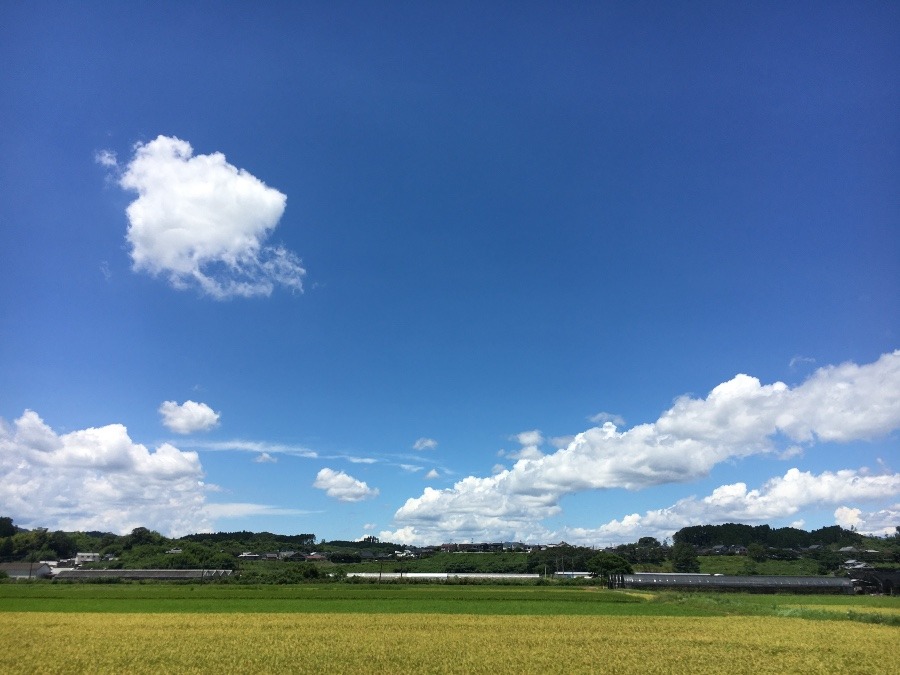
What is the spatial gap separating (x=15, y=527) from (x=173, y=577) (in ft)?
419

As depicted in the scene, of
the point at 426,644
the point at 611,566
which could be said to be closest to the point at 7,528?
the point at 611,566

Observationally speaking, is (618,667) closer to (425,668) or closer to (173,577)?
(425,668)

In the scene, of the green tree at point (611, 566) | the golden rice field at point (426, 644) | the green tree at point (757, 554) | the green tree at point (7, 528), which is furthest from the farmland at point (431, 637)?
the green tree at point (7, 528)

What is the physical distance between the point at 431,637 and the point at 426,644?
9.68 feet

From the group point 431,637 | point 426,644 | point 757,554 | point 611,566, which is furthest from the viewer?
point 757,554

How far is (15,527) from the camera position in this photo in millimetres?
192250

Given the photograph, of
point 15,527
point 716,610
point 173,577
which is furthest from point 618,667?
point 15,527

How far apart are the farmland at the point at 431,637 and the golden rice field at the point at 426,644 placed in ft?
0.28

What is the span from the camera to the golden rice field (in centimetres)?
2386

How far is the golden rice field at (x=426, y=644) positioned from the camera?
23859mm

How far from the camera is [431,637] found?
32.2 meters

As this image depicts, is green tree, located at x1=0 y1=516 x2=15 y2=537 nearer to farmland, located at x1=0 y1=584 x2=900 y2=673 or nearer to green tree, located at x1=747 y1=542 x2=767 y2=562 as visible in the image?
farmland, located at x1=0 y1=584 x2=900 y2=673

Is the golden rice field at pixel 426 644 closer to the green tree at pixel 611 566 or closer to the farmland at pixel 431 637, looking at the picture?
the farmland at pixel 431 637

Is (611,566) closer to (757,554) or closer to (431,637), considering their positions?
(757,554)
